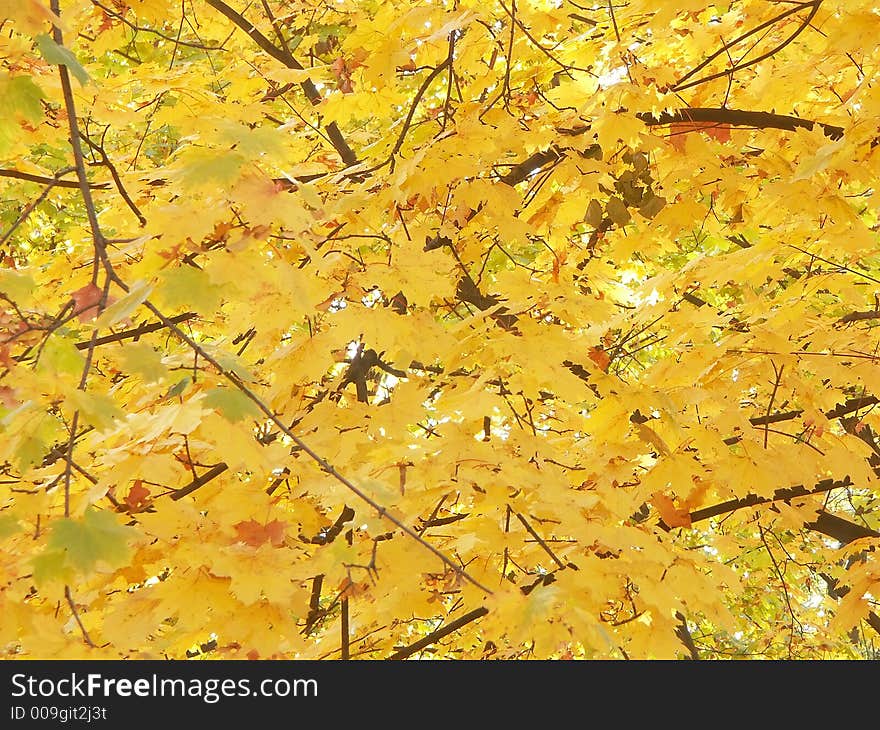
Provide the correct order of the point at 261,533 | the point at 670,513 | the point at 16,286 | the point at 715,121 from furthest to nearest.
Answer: the point at 715,121
the point at 670,513
the point at 261,533
the point at 16,286

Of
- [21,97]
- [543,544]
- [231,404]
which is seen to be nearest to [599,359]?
[543,544]

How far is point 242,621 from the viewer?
1.84 m

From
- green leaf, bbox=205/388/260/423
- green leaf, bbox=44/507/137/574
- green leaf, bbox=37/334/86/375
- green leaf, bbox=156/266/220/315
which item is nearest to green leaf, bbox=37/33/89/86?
green leaf, bbox=156/266/220/315

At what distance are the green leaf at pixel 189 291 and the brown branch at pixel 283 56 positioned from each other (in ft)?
6.30

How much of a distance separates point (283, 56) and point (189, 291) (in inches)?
91.3

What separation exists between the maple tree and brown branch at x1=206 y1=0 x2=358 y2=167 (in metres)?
0.02

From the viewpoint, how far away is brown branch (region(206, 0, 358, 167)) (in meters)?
3.38

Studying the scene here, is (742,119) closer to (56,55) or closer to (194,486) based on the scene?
(194,486)

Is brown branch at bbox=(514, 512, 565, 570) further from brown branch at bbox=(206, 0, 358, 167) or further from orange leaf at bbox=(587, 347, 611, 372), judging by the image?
brown branch at bbox=(206, 0, 358, 167)

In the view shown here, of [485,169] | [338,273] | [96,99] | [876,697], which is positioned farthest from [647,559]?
[96,99]

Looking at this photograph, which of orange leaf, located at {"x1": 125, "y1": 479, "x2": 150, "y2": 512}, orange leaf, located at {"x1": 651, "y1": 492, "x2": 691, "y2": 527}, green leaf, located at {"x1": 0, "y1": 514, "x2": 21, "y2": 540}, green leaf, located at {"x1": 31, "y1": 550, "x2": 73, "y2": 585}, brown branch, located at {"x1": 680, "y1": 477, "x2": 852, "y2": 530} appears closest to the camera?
green leaf, located at {"x1": 31, "y1": 550, "x2": 73, "y2": 585}

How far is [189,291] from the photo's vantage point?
66.6 inches

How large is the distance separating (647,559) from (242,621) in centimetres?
99

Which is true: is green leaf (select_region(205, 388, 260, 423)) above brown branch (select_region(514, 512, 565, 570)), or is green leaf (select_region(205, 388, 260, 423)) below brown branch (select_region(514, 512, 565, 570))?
above
